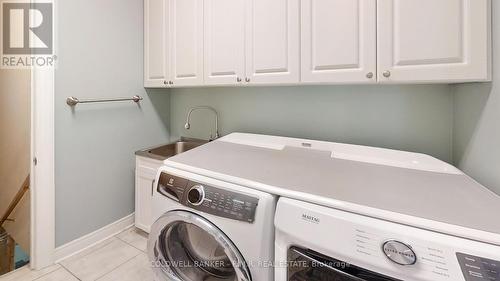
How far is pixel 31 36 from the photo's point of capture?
4.96ft

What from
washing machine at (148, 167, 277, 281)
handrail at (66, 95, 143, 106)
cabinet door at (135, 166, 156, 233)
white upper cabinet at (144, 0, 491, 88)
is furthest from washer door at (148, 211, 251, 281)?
handrail at (66, 95, 143, 106)

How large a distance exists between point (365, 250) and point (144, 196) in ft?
5.74

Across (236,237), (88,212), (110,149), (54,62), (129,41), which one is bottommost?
(88,212)

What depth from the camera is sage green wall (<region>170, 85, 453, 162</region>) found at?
136cm

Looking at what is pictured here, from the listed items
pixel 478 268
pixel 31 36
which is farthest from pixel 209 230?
pixel 31 36

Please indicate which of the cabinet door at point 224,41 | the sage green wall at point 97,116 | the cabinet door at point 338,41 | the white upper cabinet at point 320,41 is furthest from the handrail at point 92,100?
the cabinet door at point 338,41

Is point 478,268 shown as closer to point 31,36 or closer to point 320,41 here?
point 320,41

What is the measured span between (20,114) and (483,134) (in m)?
3.11

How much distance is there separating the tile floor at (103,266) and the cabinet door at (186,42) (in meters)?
1.38

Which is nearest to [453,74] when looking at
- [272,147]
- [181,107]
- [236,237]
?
[272,147]

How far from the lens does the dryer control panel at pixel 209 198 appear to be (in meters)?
0.88

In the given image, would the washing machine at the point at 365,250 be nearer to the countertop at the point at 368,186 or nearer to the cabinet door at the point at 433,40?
the countertop at the point at 368,186

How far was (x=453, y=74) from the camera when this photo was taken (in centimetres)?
99

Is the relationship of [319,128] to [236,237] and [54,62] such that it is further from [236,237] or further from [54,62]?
[54,62]
